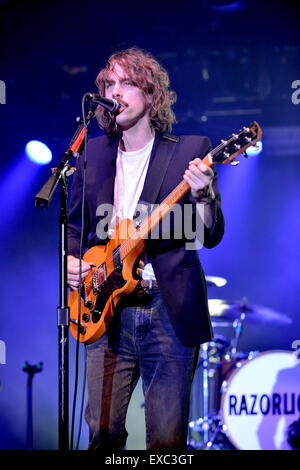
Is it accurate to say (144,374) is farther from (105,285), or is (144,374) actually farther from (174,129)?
(174,129)

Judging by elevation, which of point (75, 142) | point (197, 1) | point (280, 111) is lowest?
point (75, 142)

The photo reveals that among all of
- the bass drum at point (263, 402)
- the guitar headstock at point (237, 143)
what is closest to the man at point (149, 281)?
the guitar headstock at point (237, 143)

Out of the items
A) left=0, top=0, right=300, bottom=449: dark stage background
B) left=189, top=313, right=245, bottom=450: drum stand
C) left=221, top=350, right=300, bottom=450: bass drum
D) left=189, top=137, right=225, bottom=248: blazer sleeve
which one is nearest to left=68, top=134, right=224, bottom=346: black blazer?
left=189, top=137, right=225, bottom=248: blazer sleeve

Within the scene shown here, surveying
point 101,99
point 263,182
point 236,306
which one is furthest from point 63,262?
point 263,182

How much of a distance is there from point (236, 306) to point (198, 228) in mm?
2996

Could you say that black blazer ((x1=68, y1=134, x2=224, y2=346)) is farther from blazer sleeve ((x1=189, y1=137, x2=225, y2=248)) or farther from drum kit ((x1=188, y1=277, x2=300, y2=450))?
drum kit ((x1=188, y1=277, x2=300, y2=450))

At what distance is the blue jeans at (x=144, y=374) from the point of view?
2447 mm

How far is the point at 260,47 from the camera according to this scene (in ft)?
19.1

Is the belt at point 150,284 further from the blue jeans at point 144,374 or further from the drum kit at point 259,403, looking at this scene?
the drum kit at point 259,403

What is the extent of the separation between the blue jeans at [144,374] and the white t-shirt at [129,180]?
477 millimetres

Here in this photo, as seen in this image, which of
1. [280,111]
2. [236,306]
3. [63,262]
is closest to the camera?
[63,262]

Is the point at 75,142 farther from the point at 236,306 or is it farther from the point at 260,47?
the point at 260,47

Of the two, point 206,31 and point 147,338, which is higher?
point 206,31

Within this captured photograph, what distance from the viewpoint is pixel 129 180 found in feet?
9.21
